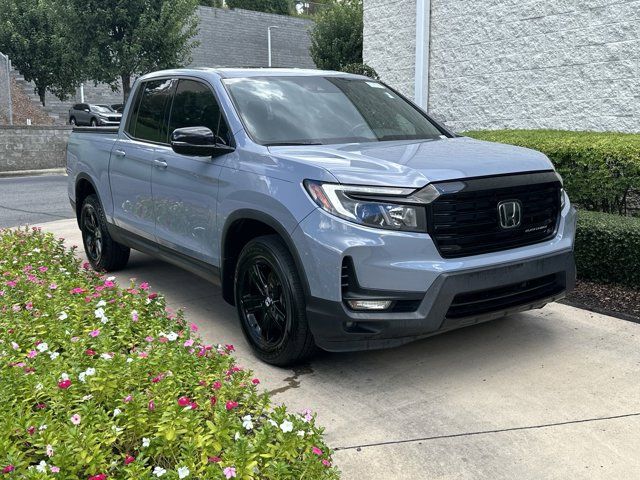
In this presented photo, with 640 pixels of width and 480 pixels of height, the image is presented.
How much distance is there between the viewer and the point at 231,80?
5.01 metres

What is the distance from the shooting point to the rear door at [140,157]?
5.63 metres

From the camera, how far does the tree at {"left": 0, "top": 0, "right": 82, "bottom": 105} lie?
29.8 metres

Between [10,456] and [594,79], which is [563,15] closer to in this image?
[594,79]

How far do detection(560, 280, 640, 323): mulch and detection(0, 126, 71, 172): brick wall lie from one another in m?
17.7

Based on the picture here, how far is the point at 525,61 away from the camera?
10891 mm

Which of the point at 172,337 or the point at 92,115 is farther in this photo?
the point at 92,115

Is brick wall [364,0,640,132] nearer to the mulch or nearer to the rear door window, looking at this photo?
the mulch

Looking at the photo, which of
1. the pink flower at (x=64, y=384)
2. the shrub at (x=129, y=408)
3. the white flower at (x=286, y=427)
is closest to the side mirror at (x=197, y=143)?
the shrub at (x=129, y=408)

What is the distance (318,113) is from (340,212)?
4.56 feet

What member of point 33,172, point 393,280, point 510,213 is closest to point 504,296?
point 510,213

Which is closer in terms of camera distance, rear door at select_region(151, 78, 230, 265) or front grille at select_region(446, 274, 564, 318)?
front grille at select_region(446, 274, 564, 318)

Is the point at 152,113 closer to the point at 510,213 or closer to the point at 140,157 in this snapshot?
the point at 140,157

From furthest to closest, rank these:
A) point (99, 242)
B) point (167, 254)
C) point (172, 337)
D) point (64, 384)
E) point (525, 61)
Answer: point (525, 61) → point (99, 242) → point (167, 254) → point (172, 337) → point (64, 384)

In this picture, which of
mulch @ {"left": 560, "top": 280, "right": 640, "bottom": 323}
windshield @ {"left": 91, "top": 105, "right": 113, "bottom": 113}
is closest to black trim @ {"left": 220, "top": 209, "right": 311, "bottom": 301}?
mulch @ {"left": 560, "top": 280, "right": 640, "bottom": 323}
